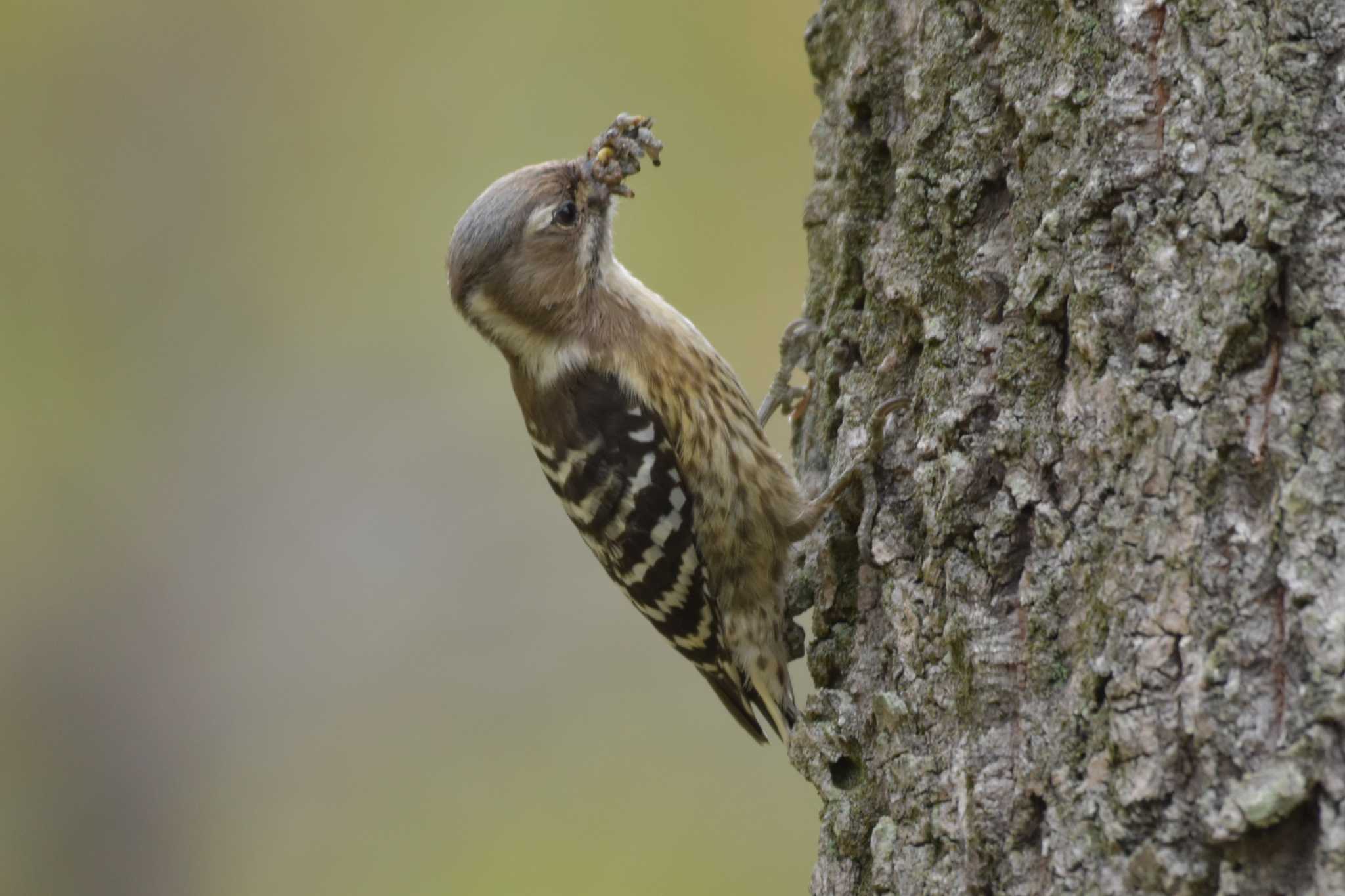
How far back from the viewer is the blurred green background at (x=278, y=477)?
258 inches

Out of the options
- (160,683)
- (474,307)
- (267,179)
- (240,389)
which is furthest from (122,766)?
(474,307)

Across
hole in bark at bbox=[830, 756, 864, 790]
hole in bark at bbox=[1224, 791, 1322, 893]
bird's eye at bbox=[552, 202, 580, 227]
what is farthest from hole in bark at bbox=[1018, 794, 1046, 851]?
bird's eye at bbox=[552, 202, 580, 227]

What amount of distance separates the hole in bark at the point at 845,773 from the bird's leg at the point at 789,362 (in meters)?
1.20

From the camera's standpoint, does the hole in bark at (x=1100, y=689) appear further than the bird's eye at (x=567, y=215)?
No

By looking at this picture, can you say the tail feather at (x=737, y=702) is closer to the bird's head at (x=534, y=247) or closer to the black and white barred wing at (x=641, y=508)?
the black and white barred wing at (x=641, y=508)

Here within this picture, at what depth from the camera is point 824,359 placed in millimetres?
3119

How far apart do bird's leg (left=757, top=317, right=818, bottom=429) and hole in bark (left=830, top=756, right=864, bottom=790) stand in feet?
3.93

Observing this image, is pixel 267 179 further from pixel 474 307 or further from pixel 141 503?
pixel 474 307

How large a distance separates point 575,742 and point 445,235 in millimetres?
2728

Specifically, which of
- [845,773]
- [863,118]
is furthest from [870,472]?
[863,118]

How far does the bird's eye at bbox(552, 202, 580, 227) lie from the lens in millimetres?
3812

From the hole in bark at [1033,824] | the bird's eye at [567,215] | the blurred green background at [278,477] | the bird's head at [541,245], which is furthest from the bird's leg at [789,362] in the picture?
the blurred green background at [278,477]

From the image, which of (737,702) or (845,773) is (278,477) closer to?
(737,702)

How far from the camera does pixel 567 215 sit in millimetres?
3834
